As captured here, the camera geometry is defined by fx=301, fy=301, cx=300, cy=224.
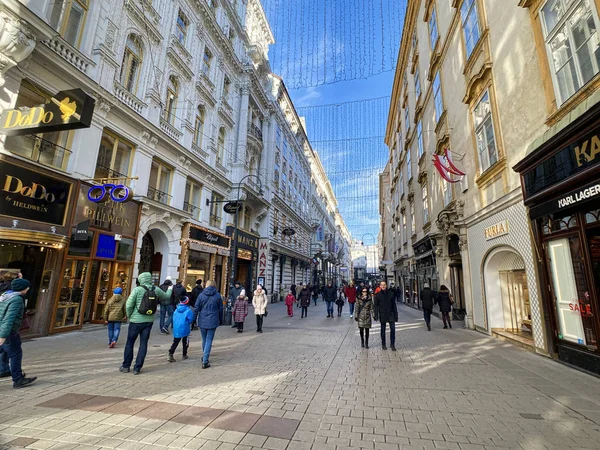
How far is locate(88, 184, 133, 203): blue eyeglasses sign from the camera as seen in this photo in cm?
1009

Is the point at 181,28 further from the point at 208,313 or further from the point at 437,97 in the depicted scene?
the point at 208,313

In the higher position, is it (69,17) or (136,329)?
(69,17)

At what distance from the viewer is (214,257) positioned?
18766 millimetres

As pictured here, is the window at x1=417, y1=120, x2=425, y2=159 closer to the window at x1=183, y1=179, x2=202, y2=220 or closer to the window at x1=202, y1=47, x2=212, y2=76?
the window at x1=183, y1=179, x2=202, y2=220

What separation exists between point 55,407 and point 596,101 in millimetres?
9753

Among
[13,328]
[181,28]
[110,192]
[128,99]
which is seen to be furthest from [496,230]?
[181,28]

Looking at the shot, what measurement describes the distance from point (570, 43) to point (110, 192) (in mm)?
13162

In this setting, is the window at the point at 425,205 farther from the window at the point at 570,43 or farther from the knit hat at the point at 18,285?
the knit hat at the point at 18,285

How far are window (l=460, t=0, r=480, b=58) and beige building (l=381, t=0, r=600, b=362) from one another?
0.13ft

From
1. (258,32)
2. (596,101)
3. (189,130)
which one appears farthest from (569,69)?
(258,32)

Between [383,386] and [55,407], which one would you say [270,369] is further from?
[55,407]

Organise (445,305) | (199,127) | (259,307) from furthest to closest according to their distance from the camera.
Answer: (199,127), (445,305), (259,307)

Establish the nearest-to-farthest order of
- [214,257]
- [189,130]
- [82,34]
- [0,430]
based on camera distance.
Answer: [0,430] < [82,34] < [189,130] < [214,257]

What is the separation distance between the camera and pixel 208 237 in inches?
701
